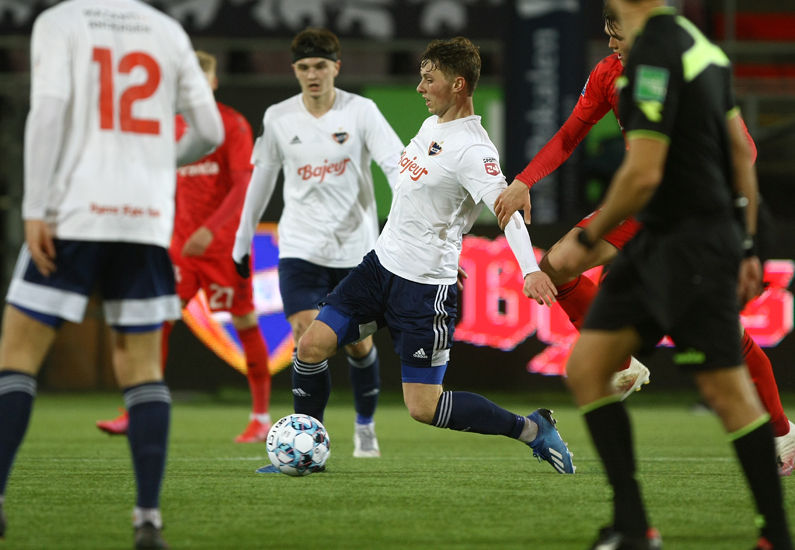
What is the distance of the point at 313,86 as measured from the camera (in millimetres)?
5711

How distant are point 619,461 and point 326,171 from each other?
10.1ft

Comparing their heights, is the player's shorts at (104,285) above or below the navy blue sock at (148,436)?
above

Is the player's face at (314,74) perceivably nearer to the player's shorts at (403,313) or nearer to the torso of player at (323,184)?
the torso of player at (323,184)

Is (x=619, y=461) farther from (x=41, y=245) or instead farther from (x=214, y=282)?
(x=214, y=282)

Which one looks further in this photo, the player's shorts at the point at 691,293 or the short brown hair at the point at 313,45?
the short brown hair at the point at 313,45

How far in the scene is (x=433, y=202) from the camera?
4.65m

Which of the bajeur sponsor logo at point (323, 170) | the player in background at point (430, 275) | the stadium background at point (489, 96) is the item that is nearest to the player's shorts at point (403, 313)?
the player in background at point (430, 275)

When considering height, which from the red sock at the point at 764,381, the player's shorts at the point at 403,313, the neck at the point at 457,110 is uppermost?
the neck at the point at 457,110

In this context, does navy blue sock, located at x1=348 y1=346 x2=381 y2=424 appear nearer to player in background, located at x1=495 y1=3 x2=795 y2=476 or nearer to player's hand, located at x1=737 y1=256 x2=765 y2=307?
player in background, located at x1=495 y1=3 x2=795 y2=476

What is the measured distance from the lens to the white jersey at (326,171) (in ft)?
18.5

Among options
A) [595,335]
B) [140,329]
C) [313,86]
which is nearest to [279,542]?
[140,329]

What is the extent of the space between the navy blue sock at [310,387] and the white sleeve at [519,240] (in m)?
1.20

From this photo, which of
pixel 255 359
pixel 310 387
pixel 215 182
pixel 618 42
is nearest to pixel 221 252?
pixel 215 182

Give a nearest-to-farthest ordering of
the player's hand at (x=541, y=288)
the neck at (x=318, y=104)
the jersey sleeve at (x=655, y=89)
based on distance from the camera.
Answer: the jersey sleeve at (x=655, y=89) → the player's hand at (x=541, y=288) → the neck at (x=318, y=104)
